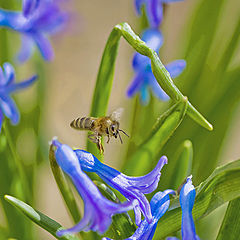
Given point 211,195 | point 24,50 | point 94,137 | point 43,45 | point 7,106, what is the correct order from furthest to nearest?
point 24,50, point 43,45, point 7,106, point 94,137, point 211,195

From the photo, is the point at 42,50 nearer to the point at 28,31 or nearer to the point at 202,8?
the point at 28,31

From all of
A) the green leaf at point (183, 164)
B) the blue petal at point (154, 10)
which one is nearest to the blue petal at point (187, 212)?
the green leaf at point (183, 164)

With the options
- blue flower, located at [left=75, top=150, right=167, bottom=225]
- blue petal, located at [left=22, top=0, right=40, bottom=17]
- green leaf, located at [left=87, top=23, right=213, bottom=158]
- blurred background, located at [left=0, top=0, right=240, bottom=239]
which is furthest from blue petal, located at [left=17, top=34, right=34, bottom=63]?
blue flower, located at [left=75, top=150, right=167, bottom=225]

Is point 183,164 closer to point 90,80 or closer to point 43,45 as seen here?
point 43,45

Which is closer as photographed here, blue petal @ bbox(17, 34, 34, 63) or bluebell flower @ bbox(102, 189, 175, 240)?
bluebell flower @ bbox(102, 189, 175, 240)

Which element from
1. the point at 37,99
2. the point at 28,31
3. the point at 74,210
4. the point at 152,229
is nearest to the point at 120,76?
the point at 37,99

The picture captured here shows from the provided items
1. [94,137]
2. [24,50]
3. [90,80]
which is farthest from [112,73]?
[90,80]

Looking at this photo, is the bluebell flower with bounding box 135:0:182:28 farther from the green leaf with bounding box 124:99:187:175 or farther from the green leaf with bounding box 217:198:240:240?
the green leaf with bounding box 217:198:240:240

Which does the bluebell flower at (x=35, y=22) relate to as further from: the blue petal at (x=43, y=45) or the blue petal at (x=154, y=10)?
the blue petal at (x=154, y=10)
